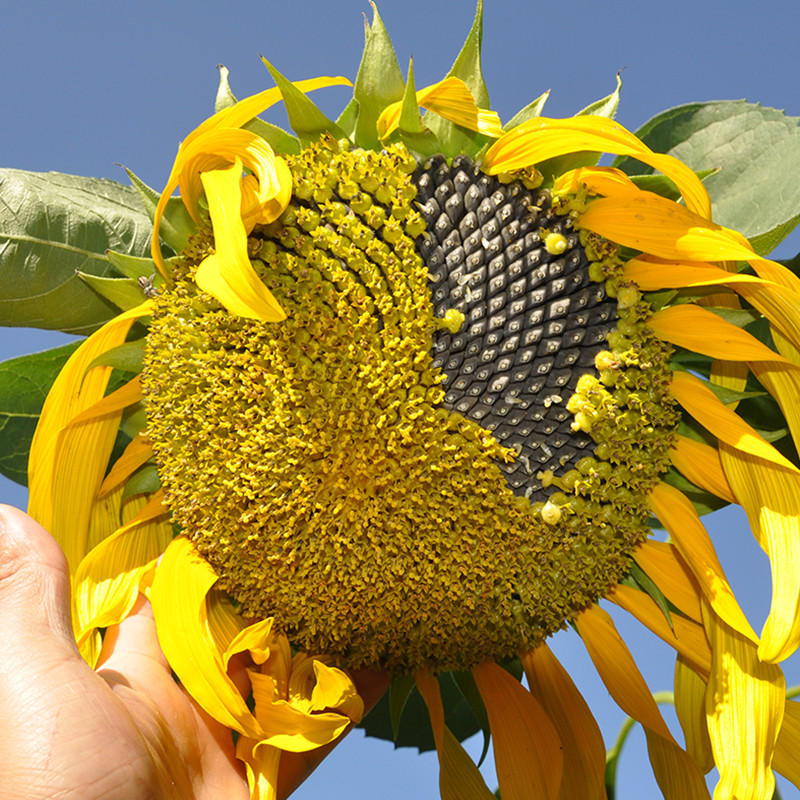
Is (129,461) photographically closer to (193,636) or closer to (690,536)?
(193,636)

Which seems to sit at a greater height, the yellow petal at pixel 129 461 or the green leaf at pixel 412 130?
the green leaf at pixel 412 130

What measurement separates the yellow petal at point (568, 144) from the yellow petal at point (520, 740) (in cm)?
85

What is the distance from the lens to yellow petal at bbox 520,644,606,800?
5.41ft

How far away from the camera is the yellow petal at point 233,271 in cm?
119

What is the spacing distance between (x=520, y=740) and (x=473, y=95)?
107cm

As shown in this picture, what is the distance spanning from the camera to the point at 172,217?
4.92ft

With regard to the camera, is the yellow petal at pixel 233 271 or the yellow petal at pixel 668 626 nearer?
the yellow petal at pixel 233 271

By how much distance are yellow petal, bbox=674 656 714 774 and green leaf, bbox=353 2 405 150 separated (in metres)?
1.03

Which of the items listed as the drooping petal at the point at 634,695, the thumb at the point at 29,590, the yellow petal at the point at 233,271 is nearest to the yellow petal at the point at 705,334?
the drooping petal at the point at 634,695

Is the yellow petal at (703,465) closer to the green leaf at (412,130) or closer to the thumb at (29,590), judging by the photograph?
the green leaf at (412,130)

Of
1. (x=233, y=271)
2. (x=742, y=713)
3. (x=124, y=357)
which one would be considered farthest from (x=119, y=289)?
(x=742, y=713)

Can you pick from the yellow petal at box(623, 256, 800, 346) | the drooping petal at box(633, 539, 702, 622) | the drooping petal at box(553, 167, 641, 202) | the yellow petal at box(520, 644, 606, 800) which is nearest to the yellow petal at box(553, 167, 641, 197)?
the drooping petal at box(553, 167, 641, 202)

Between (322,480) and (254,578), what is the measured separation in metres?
0.22

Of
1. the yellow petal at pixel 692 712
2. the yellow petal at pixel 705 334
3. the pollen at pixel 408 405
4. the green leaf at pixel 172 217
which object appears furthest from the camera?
the yellow petal at pixel 692 712
